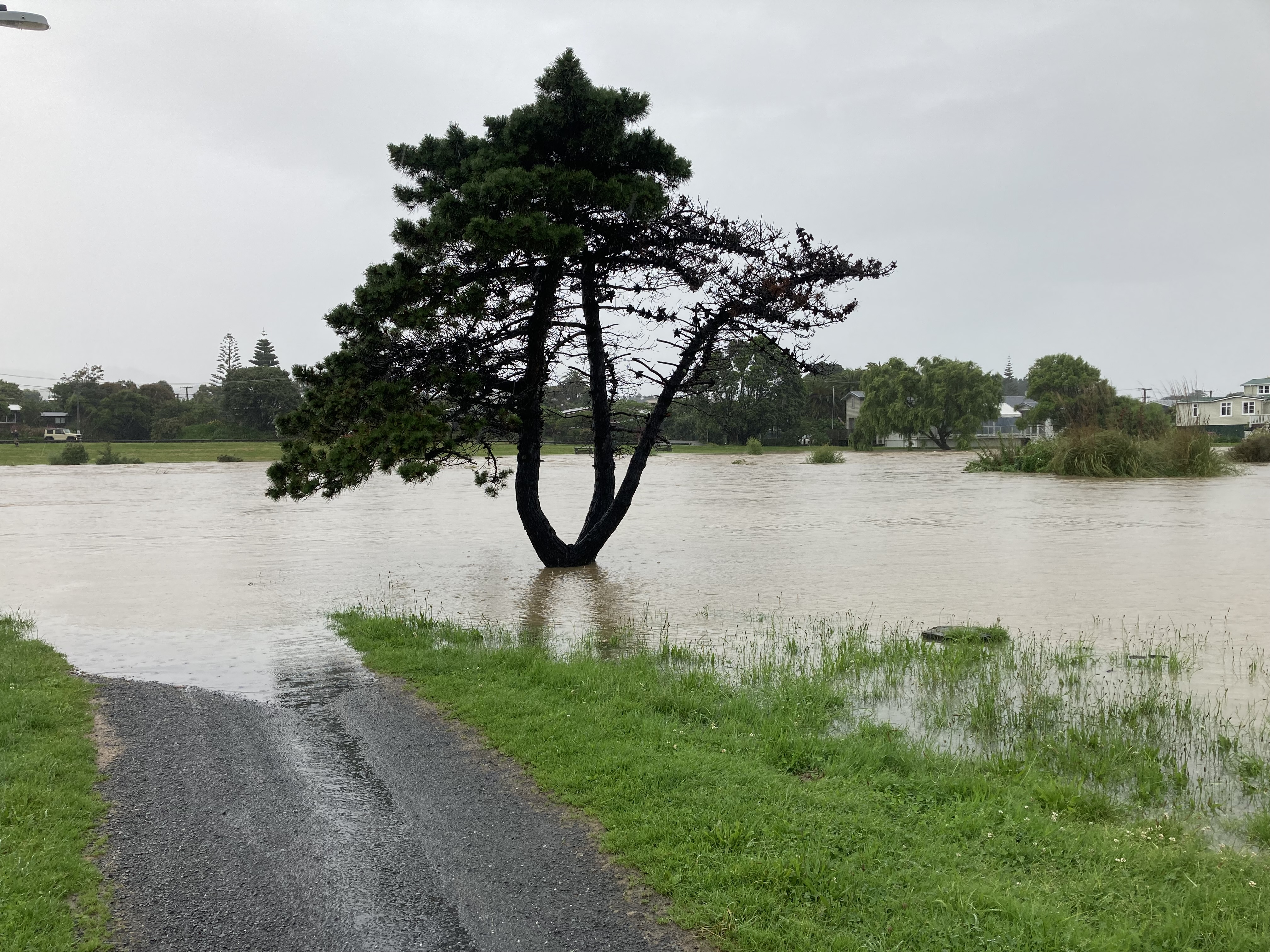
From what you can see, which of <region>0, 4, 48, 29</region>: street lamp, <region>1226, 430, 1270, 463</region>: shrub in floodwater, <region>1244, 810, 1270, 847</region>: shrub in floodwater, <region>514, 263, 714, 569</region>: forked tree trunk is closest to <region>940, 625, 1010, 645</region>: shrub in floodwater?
<region>1244, 810, 1270, 847</region>: shrub in floodwater

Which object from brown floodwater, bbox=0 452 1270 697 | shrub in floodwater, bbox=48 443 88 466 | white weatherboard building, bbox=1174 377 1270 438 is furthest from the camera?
white weatherboard building, bbox=1174 377 1270 438

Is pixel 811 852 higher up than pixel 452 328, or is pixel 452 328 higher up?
pixel 452 328

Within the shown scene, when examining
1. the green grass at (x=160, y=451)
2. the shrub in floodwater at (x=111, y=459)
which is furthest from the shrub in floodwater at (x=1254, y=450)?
the shrub in floodwater at (x=111, y=459)

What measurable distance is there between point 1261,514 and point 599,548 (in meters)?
17.3

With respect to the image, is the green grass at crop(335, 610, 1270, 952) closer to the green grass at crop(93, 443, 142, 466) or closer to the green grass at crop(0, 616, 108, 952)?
the green grass at crop(0, 616, 108, 952)

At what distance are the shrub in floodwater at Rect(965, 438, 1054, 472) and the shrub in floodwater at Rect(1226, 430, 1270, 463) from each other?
1189 cm

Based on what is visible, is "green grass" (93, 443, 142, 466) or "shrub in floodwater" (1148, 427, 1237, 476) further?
"green grass" (93, 443, 142, 466)

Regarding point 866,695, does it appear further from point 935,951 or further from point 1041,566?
point 1041,566

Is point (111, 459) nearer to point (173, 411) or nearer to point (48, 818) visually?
point (173, 411)

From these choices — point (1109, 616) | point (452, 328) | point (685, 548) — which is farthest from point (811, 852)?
point (685, 548)

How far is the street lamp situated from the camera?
10555 mm

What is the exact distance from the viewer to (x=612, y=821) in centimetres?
500

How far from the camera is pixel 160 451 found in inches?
2783

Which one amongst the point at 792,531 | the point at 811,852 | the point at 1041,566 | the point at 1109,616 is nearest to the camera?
the point at 811,852
